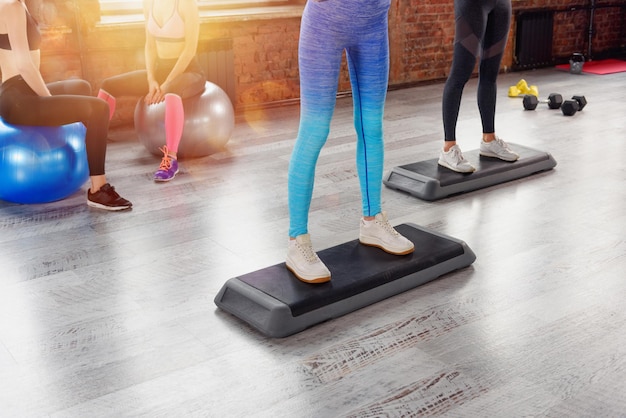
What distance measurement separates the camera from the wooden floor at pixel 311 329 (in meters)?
1.83

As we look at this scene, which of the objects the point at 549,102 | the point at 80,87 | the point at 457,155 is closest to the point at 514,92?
the point at 549,102

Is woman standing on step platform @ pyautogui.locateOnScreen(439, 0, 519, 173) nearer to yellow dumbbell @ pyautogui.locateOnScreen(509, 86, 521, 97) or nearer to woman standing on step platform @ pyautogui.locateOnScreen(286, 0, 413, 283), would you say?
woman standing on step platform @ pyautogui.locateOnScreen(286, 0, 413, 283)

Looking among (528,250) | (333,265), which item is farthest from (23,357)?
(528,250)

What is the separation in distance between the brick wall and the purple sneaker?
3.16 feet

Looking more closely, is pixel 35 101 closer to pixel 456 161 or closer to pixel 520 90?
pixel 456 161

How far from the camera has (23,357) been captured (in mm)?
2051

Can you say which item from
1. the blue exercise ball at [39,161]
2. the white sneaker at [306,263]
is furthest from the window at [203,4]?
the white sneaker at [306,263]

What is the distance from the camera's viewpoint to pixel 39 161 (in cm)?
330

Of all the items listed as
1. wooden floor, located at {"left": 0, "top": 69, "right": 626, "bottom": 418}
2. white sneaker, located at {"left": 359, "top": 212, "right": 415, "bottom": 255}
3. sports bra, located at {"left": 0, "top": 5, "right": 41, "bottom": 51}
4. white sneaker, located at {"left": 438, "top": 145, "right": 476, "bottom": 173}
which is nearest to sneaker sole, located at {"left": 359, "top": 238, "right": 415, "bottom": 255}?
white sneaker, located at {"left": 359, "top": 212, "right": 415, "bottom": 255}

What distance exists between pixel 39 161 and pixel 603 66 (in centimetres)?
600

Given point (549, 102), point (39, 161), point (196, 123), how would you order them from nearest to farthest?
point (39, 161) → point (196, 123) → point (549, 102)

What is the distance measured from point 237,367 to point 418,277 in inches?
30.9

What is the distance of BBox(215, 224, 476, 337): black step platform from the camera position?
7.07 feet

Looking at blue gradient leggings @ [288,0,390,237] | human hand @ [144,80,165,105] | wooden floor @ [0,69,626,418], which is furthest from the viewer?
human hand @ [144,80,165,105]
